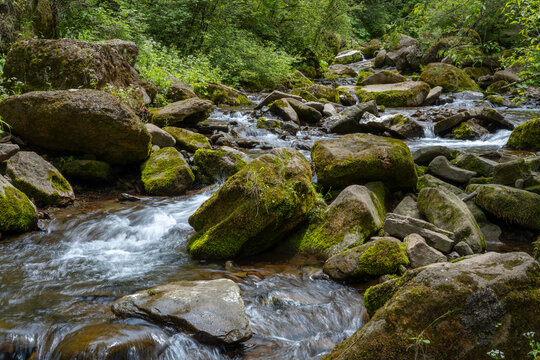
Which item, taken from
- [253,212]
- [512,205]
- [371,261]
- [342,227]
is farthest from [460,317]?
[512,205]

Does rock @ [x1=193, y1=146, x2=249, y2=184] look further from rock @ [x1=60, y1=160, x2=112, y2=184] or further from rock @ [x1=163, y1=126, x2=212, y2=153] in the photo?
rock @ [x1=60, y1=160, x2=112, y2=184]

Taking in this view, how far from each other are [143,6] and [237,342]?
19104mm

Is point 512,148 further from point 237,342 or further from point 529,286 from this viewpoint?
point 237,342

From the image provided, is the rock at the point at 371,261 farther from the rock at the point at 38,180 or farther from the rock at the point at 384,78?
the rock at the point at 384,78

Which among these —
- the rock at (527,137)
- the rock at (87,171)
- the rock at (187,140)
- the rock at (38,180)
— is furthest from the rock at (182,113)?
the rock at (527,137)

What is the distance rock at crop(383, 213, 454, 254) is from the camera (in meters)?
4.80

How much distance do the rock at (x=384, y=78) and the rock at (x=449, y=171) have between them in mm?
12298

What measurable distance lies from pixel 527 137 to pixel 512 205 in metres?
4.94

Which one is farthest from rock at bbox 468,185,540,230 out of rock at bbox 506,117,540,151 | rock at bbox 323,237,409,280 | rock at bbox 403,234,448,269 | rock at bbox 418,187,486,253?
rock at bbox 506,117,540,151

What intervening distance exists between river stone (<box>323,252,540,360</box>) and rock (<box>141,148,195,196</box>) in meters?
5.64

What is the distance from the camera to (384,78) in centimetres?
1895

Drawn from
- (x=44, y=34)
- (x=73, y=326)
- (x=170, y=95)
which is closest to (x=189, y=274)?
(x=73, y=326)

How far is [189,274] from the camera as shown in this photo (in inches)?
183

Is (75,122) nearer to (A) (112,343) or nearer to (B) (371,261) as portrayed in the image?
(A) (112,343)
